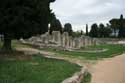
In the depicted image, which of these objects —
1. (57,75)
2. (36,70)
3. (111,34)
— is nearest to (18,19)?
(36,70)

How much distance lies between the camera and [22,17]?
25.9 metres

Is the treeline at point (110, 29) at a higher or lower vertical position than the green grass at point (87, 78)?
higher

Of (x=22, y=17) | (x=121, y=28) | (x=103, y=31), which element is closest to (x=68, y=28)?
(x=103, y=31)

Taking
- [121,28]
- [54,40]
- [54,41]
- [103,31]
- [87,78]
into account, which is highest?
[121,28]

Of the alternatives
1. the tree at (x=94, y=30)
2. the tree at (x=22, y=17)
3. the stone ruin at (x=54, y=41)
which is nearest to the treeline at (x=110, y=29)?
the tree at (x=94, y=30)

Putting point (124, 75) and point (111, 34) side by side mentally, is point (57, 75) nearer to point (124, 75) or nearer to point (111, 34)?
point (124, 75)

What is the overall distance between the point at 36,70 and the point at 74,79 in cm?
333

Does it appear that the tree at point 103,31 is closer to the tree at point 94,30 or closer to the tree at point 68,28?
the tree at point 94,30

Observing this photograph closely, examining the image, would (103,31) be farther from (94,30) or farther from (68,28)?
(68,28)

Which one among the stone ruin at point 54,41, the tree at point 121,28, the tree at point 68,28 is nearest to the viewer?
the stone ruin at point 54,41

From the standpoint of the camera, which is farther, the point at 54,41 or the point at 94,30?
the point at 94,30

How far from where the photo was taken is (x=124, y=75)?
18.6 metres

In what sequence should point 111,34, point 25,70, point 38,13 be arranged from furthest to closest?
point 111,34, point 38,13, point 25,70

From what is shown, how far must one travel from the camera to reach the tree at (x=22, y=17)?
25781 millimetres
